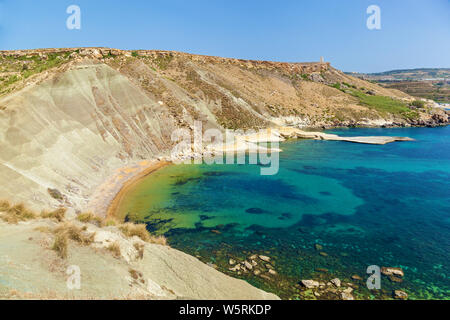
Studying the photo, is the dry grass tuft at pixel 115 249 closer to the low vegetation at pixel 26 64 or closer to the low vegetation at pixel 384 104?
the low vegetation at pixel 26 64

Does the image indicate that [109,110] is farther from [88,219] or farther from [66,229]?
[66,229]

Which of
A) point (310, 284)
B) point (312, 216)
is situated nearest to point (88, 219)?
point (310, 284)

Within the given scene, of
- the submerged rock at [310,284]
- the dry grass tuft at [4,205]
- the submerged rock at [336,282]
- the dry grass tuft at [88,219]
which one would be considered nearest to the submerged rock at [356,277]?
the submerged rock at [336,282]

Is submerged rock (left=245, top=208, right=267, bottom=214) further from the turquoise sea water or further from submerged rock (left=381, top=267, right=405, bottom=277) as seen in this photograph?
submerged rock (left=381, top=267, right=405, bottom=277)

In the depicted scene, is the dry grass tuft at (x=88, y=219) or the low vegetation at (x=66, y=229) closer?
the low vegetation at (x=66, y=229)

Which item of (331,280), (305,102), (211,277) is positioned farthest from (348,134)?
(211,277)

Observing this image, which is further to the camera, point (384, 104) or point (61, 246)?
point (384, 104)
